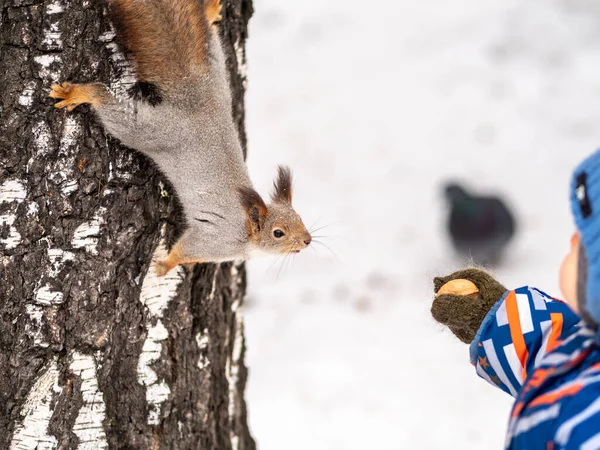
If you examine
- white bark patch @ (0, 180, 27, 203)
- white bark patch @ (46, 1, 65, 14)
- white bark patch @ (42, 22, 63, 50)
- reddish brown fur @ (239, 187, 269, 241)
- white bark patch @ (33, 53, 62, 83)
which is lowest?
white bark patch @ (0, 180, 27, 203)

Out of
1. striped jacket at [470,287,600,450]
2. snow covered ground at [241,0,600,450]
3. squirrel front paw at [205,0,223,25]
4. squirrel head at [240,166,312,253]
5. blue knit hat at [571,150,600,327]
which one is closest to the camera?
blue knit hat at [571,150,600,327]

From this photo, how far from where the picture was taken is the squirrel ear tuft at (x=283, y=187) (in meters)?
1.71

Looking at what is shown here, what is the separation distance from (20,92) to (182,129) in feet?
A: 1.06

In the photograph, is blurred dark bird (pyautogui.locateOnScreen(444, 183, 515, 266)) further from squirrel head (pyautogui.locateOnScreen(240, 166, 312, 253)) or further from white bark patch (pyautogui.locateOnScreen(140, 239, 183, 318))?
white bark patch (pyautogui.locateOnScreen(140, 239, 183, 318))

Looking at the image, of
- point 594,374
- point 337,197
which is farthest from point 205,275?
point 337,197

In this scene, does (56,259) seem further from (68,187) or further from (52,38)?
(52,38)

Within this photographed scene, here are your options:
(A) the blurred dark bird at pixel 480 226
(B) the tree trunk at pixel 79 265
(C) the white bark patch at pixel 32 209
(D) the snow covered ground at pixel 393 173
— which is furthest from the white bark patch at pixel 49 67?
(A) the blurred dark bird at pixel 480 226

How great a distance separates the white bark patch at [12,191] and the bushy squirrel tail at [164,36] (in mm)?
315

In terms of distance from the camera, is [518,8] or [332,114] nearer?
[332,114]

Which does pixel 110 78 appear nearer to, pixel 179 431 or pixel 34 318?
pixel 34 318

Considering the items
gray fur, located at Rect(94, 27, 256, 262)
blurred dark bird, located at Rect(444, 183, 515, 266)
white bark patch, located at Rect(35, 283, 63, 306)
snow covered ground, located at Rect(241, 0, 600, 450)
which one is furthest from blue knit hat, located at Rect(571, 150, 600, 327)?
blurred dark bird, located at Rect(444, 183, 515, 266)

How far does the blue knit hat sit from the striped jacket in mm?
79

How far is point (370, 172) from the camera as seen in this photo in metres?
2.88

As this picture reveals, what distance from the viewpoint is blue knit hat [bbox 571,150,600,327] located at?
820 mm
